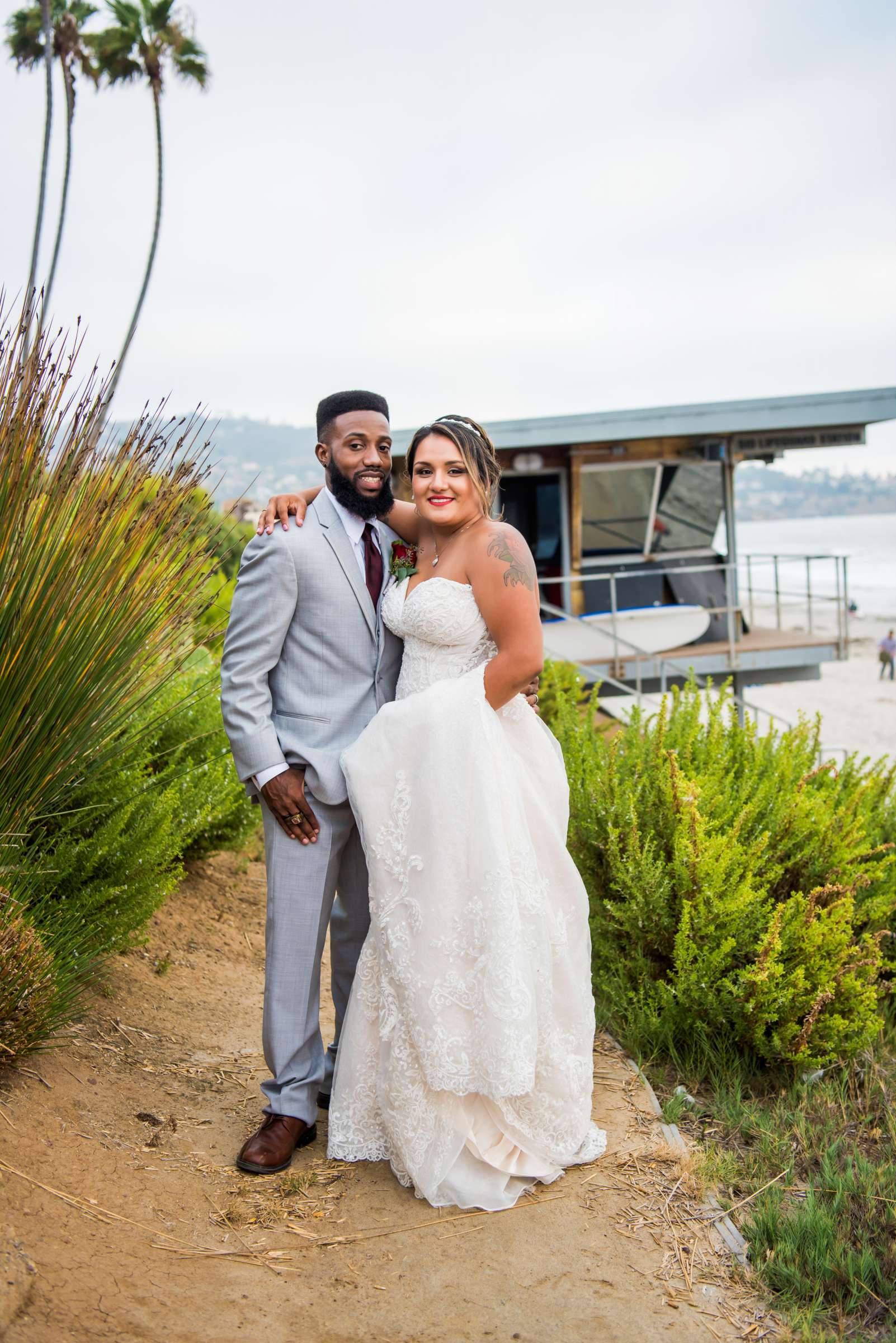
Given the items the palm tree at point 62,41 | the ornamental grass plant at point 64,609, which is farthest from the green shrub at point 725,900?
the palm tree at point 62,41

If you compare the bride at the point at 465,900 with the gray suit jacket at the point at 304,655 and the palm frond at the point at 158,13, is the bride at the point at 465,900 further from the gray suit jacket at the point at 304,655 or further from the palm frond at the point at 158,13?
the palm frond at the point at 158,13

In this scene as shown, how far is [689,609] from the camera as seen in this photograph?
45.0 feet

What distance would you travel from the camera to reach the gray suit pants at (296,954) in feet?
10.9

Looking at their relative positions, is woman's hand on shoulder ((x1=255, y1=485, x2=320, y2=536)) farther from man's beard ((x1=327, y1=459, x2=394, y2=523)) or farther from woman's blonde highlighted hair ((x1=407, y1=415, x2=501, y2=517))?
woman's blonde highlighted hair ((x1=407, y1=415, x2=501, y2=517))

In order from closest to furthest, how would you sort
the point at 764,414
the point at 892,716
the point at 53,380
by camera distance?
1. the point at 53,380
2. the point at 764,414
3. the point at 892,716

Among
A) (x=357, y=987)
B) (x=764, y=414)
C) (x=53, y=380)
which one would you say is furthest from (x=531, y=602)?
(x=764, y=414)

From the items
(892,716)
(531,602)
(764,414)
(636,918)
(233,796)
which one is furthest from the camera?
(892,716)

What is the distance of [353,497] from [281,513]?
24 centimetres

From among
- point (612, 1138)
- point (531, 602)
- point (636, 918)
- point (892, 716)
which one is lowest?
point (892, 716)

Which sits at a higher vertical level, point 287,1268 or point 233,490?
point 233,490

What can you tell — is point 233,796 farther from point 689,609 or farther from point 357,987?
point 689,609

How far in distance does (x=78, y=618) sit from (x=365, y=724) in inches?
37.2

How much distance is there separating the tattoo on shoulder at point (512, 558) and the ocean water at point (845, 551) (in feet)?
42.5

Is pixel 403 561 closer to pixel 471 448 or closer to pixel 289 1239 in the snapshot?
pixel 471 448
